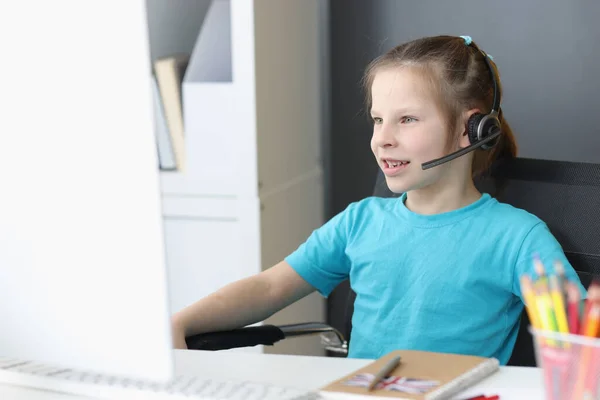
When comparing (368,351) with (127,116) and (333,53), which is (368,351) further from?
(333,53)

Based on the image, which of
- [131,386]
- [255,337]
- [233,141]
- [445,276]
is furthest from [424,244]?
[233,141]

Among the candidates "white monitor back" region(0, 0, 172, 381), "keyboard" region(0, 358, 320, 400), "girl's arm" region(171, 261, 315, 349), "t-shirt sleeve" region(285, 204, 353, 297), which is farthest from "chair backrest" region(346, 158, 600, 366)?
"white monitor back" region(0, 0, 172, 381)

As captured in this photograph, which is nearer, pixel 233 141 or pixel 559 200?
pixel 559 200

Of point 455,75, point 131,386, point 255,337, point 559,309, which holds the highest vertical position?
point 455,75

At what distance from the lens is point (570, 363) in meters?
0.72

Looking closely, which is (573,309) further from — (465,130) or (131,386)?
(465,130)

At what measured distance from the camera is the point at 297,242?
2359 mm

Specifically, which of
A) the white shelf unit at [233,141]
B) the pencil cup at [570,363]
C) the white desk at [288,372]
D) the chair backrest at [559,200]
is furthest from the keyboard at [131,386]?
the white shelf unit at [233,141]

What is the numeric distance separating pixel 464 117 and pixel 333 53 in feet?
3.57

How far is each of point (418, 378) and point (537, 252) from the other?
1.28 ft

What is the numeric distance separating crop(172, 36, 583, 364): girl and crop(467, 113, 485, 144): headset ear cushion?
3 centimetres

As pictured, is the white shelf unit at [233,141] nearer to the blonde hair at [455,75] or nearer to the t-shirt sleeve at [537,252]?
the blonde hair at [455,75]

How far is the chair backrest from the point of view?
134cm

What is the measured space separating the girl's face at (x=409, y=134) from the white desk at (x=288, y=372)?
0.38 meters
